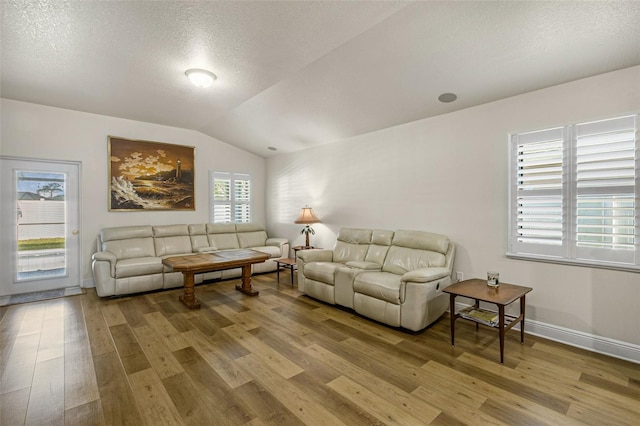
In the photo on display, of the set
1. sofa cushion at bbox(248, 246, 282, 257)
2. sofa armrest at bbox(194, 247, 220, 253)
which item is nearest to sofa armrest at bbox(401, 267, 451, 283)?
sofa cushion at bbox(248, 246, 282, 257)

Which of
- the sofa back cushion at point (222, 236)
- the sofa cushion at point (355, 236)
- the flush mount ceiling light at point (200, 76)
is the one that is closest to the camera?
the flush mount ceiling light at point (200, 76)

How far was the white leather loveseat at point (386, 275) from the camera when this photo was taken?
311cm

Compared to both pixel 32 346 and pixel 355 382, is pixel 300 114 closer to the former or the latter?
pixel 355 382

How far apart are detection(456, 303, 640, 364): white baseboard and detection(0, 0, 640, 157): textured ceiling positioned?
94.5 inches

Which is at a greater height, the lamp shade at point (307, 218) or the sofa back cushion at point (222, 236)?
the lamp shade at point (307, 218)

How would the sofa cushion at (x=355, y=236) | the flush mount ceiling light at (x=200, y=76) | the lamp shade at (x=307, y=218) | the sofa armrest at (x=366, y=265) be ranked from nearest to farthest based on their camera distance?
the flush mount ceiling light at (x=200, y=76) < the sofa armrest at (x=366, y=265) < the sofa cushion at (x=355, y=236) < the lamp shade at (x=307, y=218)

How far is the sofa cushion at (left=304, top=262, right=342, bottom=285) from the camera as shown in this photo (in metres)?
3.94

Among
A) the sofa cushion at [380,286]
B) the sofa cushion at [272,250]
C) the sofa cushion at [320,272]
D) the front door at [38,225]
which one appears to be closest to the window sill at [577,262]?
the sofa cushion at [380,286]

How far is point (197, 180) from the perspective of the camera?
606 cm

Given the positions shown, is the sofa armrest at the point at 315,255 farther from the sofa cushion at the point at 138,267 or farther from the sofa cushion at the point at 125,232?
the sofa cushion at the point at 125,232

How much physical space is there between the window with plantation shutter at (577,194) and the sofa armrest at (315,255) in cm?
242

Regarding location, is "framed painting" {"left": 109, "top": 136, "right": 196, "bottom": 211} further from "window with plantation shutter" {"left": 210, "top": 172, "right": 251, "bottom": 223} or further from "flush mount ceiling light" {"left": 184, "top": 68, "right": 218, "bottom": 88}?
"flush mount ceiling light" {"left": 184, "top": 68, "right": 218, "bottom": 88}

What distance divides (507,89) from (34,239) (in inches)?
259

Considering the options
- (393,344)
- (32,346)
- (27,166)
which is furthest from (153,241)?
(393,344)
